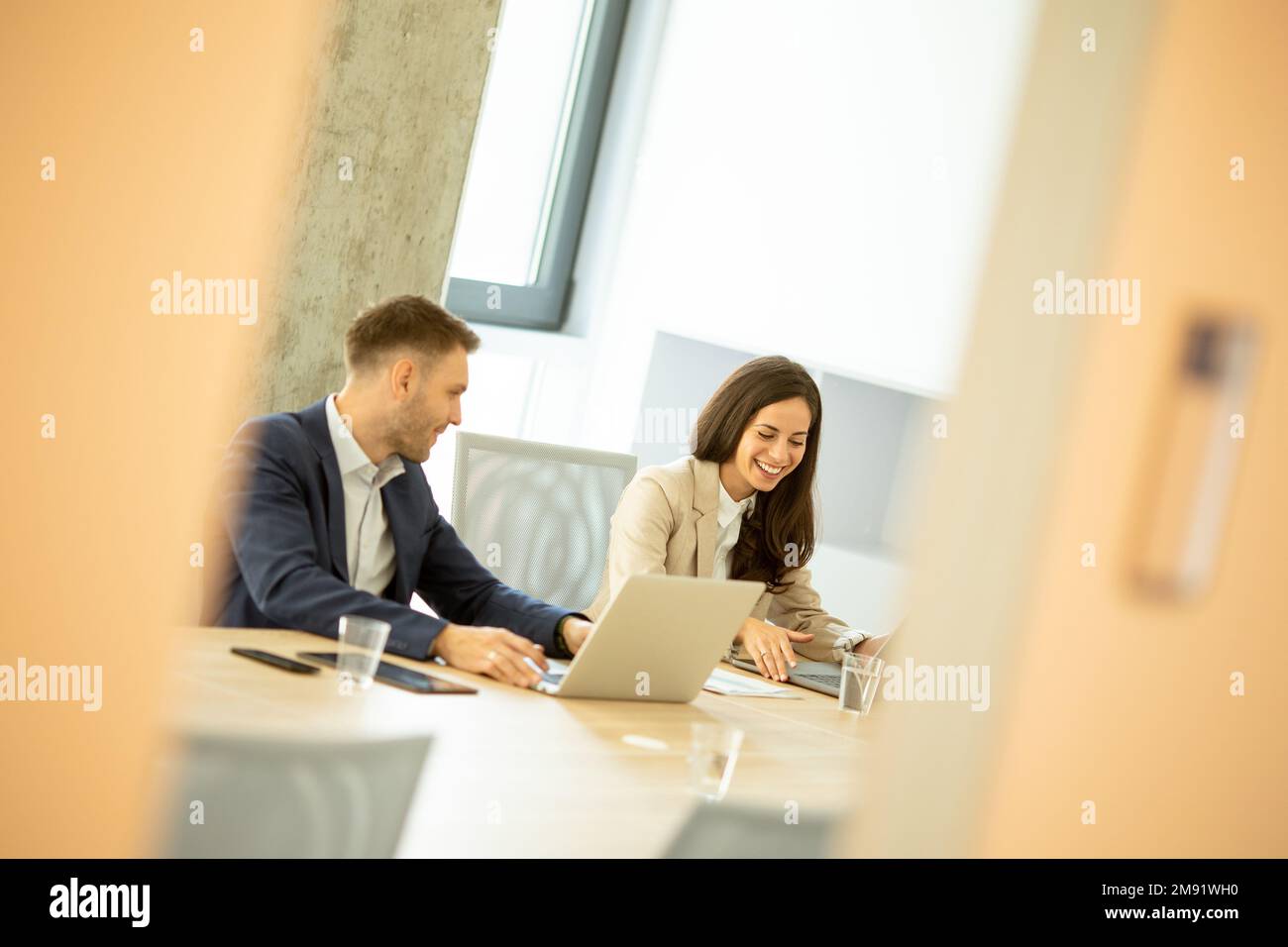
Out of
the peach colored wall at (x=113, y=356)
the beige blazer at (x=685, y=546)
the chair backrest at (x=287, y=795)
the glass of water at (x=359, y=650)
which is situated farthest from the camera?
the beige blazer at (x=685, y=546)

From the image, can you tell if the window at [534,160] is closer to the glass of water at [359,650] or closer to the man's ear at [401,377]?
the man's ear at [401,377]

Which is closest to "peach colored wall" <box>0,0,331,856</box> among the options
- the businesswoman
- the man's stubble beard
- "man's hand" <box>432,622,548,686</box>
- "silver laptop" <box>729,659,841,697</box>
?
"man's hand" <box>432,622,548,686</box>

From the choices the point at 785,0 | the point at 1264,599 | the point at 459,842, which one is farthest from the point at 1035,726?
the point at 785,0

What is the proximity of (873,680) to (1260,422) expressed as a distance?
838 mm

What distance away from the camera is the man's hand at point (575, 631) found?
217 centimetres

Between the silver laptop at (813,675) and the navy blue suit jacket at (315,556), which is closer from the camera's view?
the navy blue suit jacket at (315,556)

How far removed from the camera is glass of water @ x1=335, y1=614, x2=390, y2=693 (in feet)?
5.45

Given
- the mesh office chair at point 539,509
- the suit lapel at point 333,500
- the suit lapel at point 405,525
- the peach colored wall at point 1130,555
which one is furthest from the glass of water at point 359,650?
the mesh office chair at point 539,509

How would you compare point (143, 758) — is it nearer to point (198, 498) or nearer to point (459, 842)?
point (198, 498)

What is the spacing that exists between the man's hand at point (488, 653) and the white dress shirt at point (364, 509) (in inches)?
15.1

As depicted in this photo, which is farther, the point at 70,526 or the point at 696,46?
the point at 696,46

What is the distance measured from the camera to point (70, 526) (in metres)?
0.81

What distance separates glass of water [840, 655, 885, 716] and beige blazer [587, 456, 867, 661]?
1.21 feet

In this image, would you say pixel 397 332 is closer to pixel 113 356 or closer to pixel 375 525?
pixel 375 525
